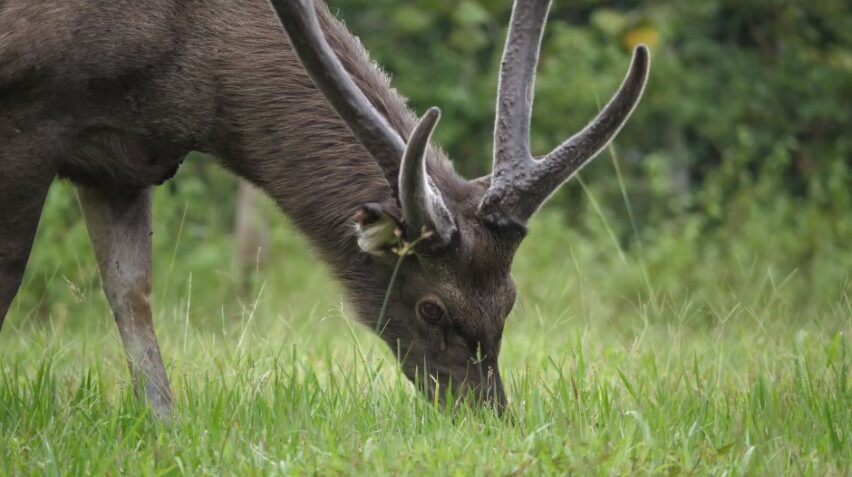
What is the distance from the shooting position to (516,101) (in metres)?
4.83

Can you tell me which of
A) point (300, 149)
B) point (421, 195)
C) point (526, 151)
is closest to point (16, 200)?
point (300, 149)

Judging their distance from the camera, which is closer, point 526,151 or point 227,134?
point 526,151

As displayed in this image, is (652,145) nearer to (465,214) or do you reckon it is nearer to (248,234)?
(248,234)

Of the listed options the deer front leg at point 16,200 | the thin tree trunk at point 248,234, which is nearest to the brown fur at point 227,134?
the deer front leg at point 16,200

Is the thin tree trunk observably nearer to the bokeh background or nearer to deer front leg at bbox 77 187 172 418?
the bokeh background

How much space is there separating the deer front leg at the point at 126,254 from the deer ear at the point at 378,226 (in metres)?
1.19

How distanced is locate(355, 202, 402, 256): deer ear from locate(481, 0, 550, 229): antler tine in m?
0.34

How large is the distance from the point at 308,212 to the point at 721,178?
27.5 ft

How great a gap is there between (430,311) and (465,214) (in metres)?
0.39

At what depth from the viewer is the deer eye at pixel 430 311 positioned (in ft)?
15.8

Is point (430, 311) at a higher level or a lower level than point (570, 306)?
higher

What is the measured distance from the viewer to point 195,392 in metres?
4.86

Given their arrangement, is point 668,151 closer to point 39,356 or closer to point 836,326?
point 836,326

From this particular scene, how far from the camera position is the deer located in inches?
183
